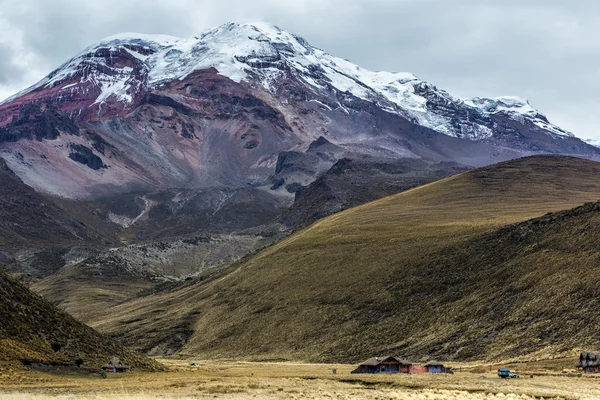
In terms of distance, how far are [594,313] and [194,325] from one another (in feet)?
268

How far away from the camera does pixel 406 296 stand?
128 meters

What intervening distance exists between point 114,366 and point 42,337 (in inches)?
269

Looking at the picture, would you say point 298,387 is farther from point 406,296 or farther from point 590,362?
point 406,296

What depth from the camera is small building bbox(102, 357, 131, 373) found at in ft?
229

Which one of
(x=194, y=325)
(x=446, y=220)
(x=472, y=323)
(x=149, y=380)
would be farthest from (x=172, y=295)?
(x=149, y=380)

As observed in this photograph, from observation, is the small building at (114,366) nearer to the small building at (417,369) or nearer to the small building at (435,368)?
the small building at (417,369)

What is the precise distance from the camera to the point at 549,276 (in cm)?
11000

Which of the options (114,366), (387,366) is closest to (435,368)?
(387,366)

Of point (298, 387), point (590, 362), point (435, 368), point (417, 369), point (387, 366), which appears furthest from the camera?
point (387, 366)

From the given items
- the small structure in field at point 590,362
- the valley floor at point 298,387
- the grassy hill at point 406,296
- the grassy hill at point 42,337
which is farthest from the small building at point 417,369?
the grassy hill at point 42,337

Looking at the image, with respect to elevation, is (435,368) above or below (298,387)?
below

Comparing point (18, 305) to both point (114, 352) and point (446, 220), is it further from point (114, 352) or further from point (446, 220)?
point (446, 220)

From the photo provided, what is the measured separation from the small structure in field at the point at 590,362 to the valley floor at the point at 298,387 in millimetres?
2852

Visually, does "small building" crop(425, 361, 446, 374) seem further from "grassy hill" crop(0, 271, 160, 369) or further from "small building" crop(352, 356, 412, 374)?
"grassy hill" crop(0, 271, 160, 369)
